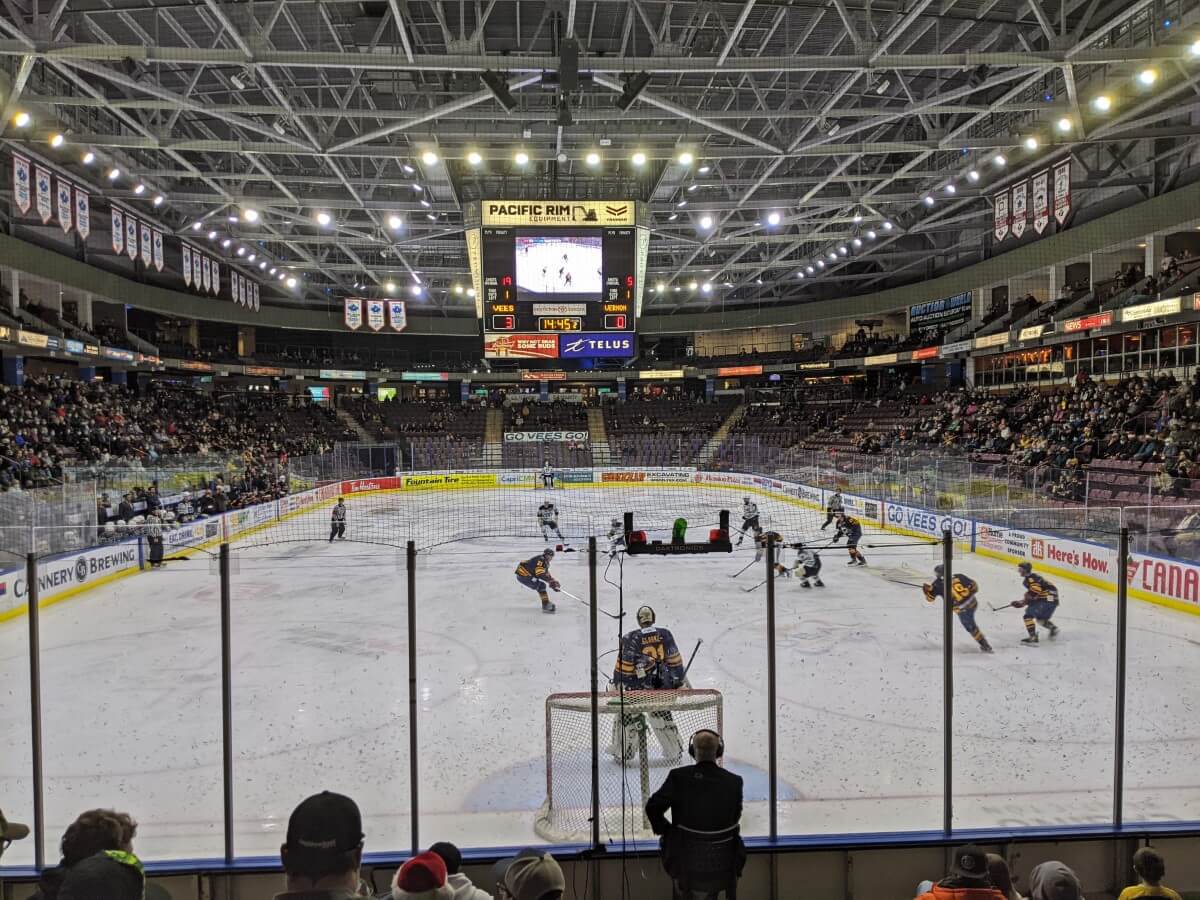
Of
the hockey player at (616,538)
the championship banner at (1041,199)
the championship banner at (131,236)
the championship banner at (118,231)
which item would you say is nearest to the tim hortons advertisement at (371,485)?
the championship banner at (131,236)

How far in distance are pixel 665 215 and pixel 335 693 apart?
24.3m

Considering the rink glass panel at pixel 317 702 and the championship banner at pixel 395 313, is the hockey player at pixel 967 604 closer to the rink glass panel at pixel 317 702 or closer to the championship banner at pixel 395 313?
the rink glass panel at pixel 317 702

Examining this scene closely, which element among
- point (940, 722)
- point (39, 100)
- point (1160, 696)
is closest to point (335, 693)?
point (940, 722)

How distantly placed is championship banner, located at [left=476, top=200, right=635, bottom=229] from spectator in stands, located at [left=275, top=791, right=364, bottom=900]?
610 inches

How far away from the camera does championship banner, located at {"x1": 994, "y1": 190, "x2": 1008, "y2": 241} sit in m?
18.1

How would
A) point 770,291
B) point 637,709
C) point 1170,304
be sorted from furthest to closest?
point 770,291
point 1170,304
point 637,709

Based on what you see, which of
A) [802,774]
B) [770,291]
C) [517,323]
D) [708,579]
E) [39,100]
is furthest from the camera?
[770,291]

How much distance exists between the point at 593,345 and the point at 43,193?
1172cm

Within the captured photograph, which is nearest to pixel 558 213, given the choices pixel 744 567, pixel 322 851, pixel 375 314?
pixel 744 567

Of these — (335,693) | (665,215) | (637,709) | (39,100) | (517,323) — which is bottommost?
(335,693)

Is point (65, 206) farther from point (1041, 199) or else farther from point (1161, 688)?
point (1041, 199)

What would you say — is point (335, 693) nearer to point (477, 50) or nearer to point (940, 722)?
point (940, 722)

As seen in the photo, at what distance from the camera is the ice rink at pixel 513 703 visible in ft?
17.4

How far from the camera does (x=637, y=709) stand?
5098mm
